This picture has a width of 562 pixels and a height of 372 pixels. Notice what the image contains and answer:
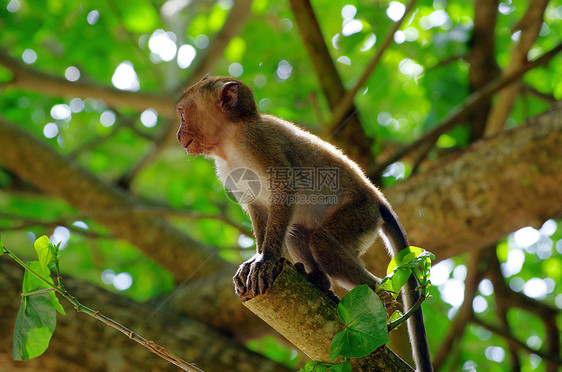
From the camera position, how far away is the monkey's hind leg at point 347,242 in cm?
290

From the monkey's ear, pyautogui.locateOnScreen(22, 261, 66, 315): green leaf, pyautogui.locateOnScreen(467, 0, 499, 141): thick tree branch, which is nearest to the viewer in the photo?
pyautogui.locateOnScreen(22, 261, 66, 315): green leaf

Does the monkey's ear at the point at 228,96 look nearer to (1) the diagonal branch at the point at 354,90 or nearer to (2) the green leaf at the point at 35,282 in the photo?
(2) the green leaf at the point at 35,282

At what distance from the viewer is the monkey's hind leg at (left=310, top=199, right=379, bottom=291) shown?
9.53 feet

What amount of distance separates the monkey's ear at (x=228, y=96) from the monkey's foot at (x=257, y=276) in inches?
38.4

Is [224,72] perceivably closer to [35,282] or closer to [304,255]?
[304,255]

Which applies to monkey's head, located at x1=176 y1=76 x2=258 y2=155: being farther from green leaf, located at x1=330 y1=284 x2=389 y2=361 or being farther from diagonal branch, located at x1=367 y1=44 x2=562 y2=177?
diagonal branch, located at x1=367 y1=44 x2=562 y2=177

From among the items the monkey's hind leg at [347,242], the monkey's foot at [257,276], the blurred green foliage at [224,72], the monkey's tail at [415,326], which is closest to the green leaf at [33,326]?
the monkey's foot at [257,276]

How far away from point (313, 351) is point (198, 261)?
3.93 metres

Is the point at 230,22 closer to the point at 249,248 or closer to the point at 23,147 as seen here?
the point at 249,248

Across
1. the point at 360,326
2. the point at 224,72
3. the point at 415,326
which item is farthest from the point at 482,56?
the point at 360,326

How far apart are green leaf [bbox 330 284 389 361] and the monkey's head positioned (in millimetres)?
1520

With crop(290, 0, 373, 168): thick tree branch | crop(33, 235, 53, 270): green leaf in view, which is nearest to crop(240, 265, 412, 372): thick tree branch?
crop(33, 235, 53, 270): green leaf

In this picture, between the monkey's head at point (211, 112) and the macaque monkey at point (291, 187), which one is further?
the monkey's head at point (211, 112)

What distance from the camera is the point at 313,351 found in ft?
7.42
